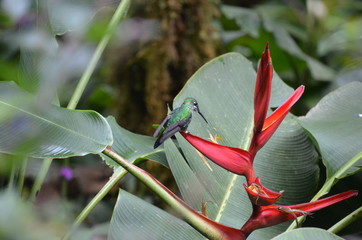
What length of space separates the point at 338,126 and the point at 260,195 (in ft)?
1.37

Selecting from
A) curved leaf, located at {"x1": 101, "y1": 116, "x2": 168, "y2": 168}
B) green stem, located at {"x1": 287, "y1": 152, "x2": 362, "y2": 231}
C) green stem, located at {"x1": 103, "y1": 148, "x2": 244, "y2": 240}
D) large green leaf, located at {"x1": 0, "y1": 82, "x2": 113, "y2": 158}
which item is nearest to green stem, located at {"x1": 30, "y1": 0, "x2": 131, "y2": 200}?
curved leaf, located at {"x1": 101, "y1": 116, "x2": 168, "y2": 168}

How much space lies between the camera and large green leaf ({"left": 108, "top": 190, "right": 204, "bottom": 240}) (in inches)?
32.4

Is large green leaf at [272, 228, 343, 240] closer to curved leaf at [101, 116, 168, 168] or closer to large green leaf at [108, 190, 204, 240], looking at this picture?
large green leaf at [108, 190, 204, 240]

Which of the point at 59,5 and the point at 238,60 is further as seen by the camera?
the point at 238,60

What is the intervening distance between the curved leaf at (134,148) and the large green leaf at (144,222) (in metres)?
0.12

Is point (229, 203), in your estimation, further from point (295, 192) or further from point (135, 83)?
point (135, 83)

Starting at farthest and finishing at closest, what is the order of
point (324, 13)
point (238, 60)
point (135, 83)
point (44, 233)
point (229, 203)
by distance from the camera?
point (324, 13) < point (135, 83) < point (238, 60) < point (229, 203) < point (44, 233)

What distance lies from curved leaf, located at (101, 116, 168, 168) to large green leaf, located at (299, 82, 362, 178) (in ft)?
0.98

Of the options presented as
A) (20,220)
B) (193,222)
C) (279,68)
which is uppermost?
(20,220)

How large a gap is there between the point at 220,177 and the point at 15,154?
0.60 meters

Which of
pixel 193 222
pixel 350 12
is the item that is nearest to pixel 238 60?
pixel 193 222

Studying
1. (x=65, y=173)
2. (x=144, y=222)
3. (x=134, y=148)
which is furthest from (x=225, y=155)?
(x=65, y=173)

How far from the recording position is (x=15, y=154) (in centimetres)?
42

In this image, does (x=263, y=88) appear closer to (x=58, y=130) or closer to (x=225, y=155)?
(x=225, y=155)
